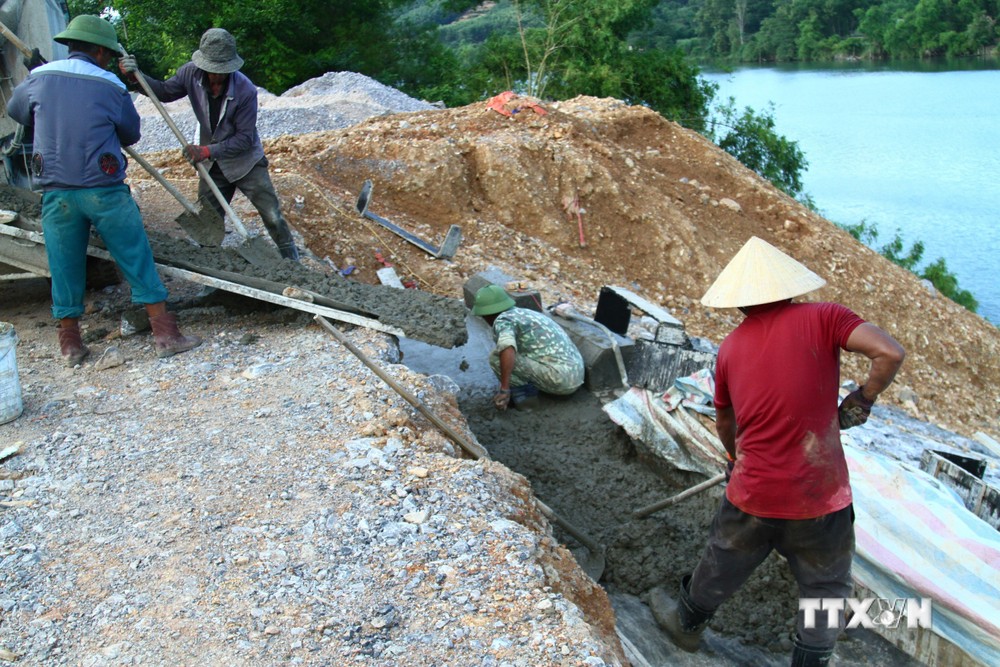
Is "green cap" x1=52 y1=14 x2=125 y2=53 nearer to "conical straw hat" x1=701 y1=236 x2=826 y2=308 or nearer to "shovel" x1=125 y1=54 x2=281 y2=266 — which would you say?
"shovel" x1=125 y1=54 x2=281 y2=266

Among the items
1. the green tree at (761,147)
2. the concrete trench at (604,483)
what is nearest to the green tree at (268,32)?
the green tree at (761,147)

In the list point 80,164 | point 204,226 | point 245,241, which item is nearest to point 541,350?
point 245,241

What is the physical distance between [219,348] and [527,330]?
6.24 ft

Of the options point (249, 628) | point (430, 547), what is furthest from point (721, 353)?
point (249, 628)

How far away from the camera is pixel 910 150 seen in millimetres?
24516

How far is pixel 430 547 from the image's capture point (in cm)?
313

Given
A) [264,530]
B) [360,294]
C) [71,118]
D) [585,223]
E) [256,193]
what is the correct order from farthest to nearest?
[585,223] < [256,193] < [360,294] < [71,118] < [264,530]

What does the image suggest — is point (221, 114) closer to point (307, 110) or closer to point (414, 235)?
point (414, 235)

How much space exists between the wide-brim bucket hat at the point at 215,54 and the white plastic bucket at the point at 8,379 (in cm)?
237

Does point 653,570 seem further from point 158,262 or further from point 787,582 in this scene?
point 158,262

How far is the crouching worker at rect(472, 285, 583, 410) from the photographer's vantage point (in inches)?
216

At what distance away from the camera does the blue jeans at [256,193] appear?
6.02m

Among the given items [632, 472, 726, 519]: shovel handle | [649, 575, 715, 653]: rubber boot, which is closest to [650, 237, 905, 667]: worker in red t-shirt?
[649, 575, 715, 653]: rubber boot

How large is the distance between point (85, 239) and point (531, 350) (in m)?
2.70
